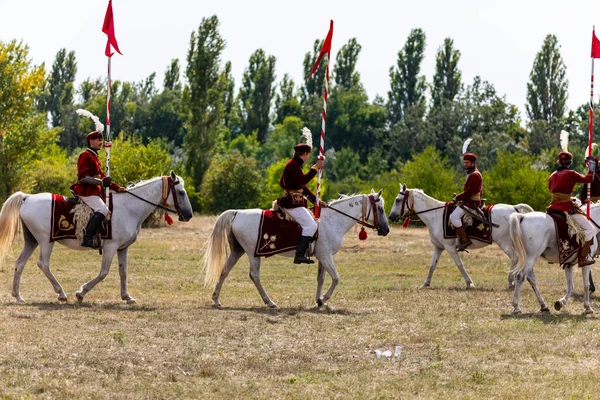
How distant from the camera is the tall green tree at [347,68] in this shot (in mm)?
86562

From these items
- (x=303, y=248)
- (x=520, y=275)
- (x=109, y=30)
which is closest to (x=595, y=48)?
(x=520, y=275)

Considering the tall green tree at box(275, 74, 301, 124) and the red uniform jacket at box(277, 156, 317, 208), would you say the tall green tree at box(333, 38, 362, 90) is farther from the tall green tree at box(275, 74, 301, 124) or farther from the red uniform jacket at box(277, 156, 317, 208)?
the red uniform jacket at box(277, 156, 317, 208)

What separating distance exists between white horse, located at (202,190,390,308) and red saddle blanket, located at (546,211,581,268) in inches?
115

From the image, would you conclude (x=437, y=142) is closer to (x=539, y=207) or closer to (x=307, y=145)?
(x=539, y=207)

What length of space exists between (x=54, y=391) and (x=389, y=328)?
5.93 m

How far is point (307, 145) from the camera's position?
1562 cm

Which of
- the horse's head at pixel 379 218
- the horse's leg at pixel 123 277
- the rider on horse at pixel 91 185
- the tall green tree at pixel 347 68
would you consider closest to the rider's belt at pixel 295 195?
the horse's head at pixel 379 218

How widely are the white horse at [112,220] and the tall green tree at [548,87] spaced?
194ft

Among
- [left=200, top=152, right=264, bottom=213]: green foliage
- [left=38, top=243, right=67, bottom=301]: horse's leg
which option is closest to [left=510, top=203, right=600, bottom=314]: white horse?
[left=38, top=243, right=67, bottom=301]: horse's leg

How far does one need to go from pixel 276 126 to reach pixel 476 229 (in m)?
70.5

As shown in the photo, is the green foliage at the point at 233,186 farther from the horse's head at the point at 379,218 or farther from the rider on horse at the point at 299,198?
the rider on horse at the point at 299,198

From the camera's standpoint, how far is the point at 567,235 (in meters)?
15.5

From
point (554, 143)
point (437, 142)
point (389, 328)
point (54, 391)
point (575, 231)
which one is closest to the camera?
point (54, 391)

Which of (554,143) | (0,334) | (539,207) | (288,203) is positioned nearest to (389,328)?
(288,203)
